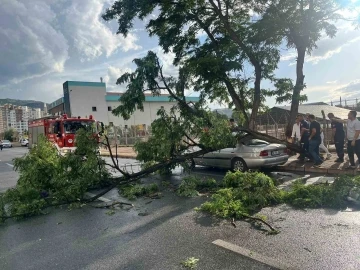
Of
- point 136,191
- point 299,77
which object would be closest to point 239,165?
point 136,191

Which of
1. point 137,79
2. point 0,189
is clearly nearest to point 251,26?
point 137,79

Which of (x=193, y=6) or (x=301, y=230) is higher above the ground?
(x=193, y=6)

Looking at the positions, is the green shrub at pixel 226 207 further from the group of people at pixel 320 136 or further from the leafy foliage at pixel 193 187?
the group of people at pixel 320 136

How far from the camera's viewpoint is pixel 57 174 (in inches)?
311

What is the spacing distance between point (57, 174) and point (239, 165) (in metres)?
5.92

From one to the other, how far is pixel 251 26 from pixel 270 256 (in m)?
10.4

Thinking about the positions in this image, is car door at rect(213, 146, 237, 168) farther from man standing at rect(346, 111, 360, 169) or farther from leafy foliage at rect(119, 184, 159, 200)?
man standing at rect(346, 111, 360, 169)

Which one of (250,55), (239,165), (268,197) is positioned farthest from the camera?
(250,55)

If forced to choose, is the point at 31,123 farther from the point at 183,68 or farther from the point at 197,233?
the point at 197,233

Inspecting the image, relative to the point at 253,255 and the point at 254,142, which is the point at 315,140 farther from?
the point at 253,255

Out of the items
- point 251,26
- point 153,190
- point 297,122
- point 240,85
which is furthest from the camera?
point 240,85

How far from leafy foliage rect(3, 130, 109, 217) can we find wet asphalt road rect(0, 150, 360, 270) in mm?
1093

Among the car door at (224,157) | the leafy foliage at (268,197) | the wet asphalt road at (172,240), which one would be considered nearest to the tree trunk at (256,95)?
the car door at (224,157)

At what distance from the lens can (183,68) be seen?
40.4 ft
